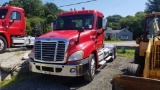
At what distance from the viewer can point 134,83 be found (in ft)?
17.5

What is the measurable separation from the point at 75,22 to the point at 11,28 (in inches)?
195

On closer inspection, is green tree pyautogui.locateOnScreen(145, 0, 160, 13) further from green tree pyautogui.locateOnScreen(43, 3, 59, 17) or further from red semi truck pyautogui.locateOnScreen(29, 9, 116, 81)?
red semi truck pyautogui.locateOnScreen(29, 9, 116, 81)

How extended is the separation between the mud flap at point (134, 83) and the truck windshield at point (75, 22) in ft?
11.2

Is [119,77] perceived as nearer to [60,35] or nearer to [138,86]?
[138,86]

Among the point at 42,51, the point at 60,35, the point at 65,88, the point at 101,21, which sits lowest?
the point at 65,88

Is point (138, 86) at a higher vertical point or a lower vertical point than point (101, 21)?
lower

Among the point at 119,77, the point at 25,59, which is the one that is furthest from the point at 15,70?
the point at 119,77

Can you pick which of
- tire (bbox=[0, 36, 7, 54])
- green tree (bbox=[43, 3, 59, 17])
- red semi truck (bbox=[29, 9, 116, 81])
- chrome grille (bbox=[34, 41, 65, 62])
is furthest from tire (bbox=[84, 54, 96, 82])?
green tree (bbox=[43, 3, 59, 17])

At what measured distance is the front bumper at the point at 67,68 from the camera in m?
6.93

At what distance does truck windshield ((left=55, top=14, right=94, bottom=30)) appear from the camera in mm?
8695

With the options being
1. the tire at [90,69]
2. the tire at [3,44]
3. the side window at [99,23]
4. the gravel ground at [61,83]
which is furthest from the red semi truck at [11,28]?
the tire at [90,69]

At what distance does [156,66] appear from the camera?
6203 mm

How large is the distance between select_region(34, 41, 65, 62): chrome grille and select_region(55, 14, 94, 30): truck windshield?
183 cm

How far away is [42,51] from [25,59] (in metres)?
2.63
